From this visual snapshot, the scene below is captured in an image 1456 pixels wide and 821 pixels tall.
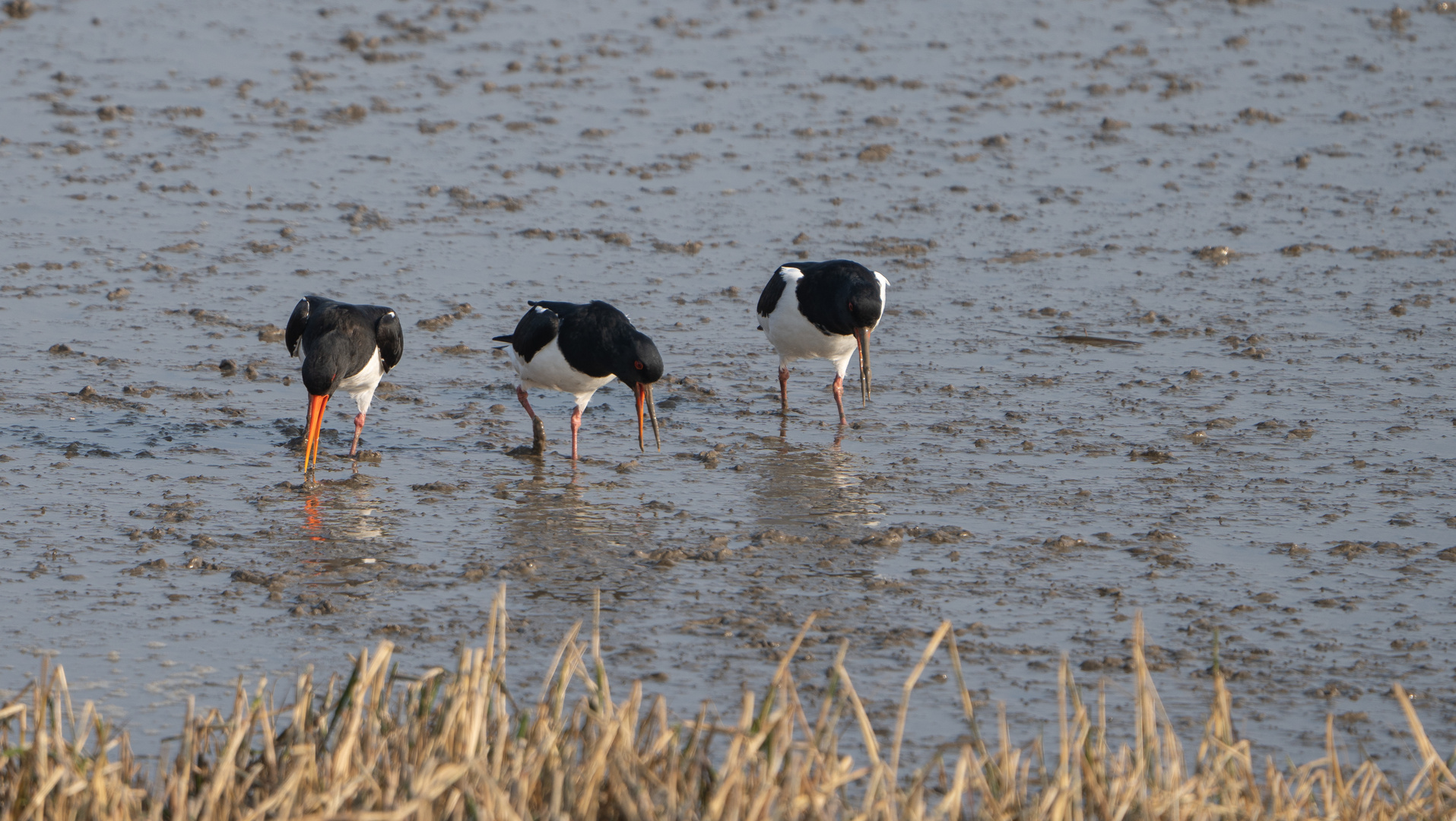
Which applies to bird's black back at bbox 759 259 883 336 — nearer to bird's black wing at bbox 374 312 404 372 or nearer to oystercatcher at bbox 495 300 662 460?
oystercatcher at bbox 495 300 662 460

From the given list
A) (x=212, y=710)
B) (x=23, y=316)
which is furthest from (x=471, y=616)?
(x=23, y=316)

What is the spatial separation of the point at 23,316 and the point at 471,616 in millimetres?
4933

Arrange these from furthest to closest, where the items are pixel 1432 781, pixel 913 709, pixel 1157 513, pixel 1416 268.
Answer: pixel 1416 268, pixel 1157 513, pixel 913 709, pixel 1432 781

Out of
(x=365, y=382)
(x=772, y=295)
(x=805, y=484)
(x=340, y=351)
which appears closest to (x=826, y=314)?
(x=772, y=295)

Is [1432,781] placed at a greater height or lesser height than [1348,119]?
lesser

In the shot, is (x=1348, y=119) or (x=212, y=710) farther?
(x=1348, y=119)

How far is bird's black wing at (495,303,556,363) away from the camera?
26.6ft

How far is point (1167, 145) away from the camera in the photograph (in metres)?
14.5

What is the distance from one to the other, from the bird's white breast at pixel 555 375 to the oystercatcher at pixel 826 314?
1174 millimetres

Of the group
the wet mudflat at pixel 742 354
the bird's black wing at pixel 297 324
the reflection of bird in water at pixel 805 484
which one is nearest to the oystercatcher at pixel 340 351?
the bird's black wing at pixel 297 324

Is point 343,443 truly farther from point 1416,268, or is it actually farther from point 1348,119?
point 1348,119

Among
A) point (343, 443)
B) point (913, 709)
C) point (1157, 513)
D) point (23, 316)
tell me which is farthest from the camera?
point (23, 316)

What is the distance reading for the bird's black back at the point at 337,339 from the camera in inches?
299

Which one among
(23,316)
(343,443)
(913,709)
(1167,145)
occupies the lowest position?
(913,709)
